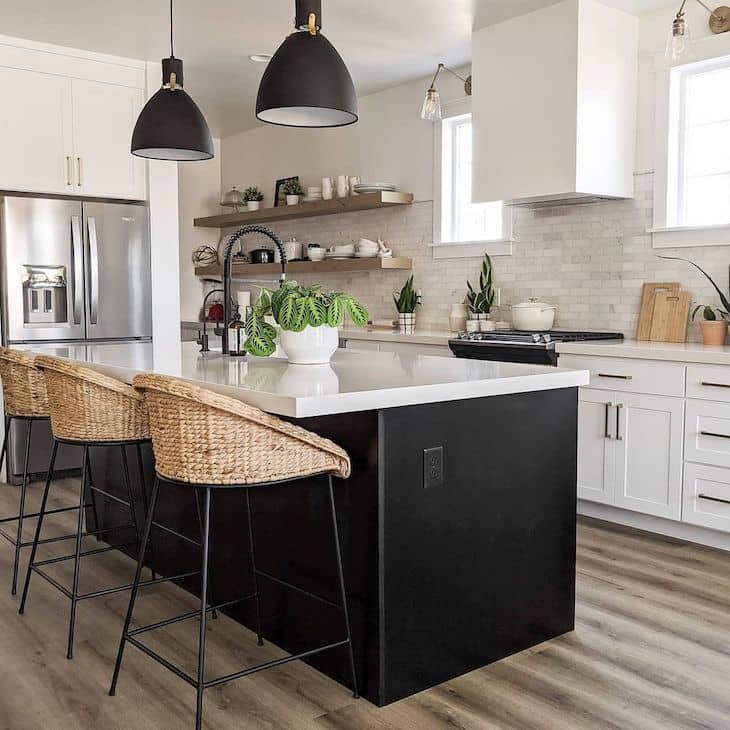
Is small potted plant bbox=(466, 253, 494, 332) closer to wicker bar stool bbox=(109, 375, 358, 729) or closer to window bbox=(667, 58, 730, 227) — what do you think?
window bbox=(667, 58, 730, 227)

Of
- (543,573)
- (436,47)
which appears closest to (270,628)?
(543,573)

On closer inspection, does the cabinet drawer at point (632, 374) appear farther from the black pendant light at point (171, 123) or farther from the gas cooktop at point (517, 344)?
the black pendant light at point (171, 123)

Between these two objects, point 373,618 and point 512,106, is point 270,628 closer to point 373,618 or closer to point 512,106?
point 373,618

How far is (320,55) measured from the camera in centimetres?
280

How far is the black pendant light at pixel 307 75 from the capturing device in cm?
277

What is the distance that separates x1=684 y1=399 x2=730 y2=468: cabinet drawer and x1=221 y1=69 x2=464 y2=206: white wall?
284 centimetres

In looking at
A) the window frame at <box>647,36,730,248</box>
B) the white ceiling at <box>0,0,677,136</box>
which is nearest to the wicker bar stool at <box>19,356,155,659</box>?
the white ceiling at <box>0,0,677,136</box>

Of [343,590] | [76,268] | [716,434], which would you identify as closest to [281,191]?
[76,268]

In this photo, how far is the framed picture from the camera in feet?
23.9

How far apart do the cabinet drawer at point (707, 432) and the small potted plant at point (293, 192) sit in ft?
13.2

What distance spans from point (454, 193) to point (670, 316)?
79.3 inches

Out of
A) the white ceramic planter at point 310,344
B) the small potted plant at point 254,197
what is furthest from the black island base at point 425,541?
the small potted plant at point 254,197

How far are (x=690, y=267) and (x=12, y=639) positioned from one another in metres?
3.64

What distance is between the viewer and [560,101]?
456cm
